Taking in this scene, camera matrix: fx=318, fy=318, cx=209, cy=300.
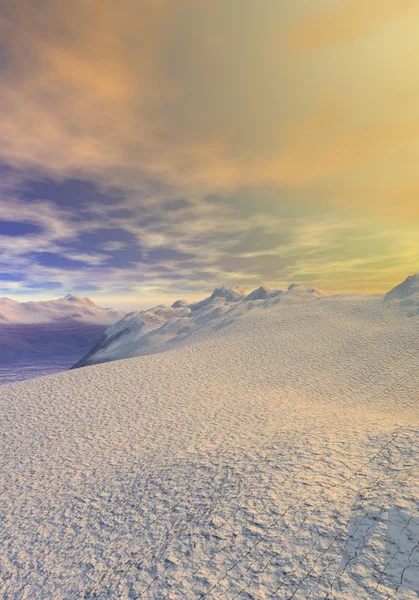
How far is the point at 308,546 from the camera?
7.09 metres

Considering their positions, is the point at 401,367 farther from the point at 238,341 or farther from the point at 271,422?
the point at 238,341

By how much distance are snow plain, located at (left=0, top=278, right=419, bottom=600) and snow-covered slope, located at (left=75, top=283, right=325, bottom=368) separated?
26559 mm

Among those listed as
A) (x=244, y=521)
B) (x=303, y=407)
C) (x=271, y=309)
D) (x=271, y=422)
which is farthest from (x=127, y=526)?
(x=271, y=309)

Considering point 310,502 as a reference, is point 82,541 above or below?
below

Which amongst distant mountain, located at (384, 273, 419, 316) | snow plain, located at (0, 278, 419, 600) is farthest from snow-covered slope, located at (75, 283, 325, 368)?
snow plain, located at (0, 278, 419, 600)

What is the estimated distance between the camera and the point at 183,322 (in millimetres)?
68125

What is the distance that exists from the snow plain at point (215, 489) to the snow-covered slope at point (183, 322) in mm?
26559

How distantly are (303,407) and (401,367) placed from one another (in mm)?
9621

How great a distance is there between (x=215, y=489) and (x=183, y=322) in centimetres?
5880

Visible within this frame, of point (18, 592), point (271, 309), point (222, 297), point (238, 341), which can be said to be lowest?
point (18, 592)

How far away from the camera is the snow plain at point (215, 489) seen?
6812 millimetres

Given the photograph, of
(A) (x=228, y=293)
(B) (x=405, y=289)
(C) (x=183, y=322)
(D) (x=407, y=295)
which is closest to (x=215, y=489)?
(D) (x=407, y=295)

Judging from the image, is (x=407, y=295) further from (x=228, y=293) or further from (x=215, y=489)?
(x=228, y=293)

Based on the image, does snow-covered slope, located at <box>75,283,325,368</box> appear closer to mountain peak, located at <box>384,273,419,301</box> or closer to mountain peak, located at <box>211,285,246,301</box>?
mountain peak, located at <box>211,285,246,301</box>
